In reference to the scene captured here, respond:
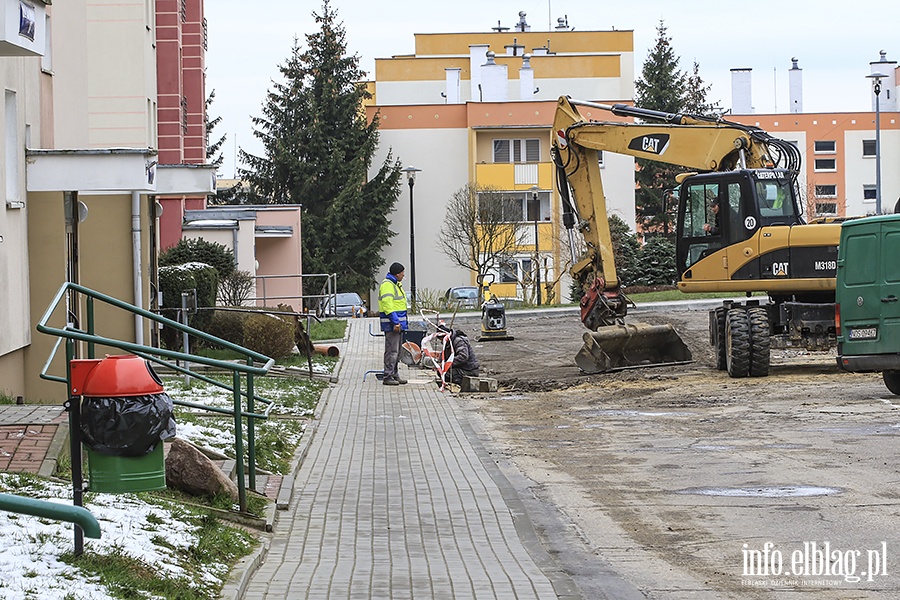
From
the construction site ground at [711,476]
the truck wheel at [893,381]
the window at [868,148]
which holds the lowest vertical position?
the construction site ground at [711,476]

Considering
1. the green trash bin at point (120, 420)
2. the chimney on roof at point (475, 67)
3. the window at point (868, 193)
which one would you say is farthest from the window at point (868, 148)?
the green trash bin at point (120, 420)

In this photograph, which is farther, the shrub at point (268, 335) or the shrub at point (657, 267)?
the shrub at point (657, 267)

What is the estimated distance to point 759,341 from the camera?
2100 centimetres

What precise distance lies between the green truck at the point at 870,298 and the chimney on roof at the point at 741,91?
64009 millimetres

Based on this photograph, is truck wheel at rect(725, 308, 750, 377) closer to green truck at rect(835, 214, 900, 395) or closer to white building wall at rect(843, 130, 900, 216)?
green truck at rect(835, 214, 900, 395)

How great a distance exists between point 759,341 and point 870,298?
3640 millimetres

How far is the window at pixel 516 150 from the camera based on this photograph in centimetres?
6556

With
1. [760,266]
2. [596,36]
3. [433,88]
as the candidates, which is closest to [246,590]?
[760,266]

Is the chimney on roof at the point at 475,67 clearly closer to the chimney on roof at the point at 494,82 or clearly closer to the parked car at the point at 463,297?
the chimney on roof at the point at 494,82

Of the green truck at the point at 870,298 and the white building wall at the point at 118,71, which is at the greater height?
the white building wall at the point at 118,71

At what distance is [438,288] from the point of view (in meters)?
66.8

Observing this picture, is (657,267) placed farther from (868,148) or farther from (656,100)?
(868,148)

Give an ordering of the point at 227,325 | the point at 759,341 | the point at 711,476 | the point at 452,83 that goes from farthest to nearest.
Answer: the point at 452,83 → the point at 227,325 → the point at 759,341 → the point at 711,476

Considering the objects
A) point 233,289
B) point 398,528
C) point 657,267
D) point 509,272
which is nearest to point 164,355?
point 398,528
